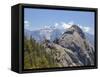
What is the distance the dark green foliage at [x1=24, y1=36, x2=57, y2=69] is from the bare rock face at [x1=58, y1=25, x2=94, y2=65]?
7.1 inches

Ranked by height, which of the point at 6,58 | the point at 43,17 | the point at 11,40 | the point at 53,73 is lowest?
the point at 53,73

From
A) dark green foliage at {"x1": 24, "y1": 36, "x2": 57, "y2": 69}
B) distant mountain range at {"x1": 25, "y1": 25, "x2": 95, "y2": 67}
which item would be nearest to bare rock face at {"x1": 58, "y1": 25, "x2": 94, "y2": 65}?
distant mountain range at {"x1": 25, "y1": 25, "x2": 95, "y2": 67}

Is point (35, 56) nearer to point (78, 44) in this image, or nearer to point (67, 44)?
point (67, 44)

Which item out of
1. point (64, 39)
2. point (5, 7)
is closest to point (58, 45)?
point (64, 39)

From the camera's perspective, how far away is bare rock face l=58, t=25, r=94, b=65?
2.41m

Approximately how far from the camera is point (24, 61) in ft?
7.29

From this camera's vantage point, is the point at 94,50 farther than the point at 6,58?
Yes

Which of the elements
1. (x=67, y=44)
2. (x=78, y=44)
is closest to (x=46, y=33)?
(x=67, y=44)

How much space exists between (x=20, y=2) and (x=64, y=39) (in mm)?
517

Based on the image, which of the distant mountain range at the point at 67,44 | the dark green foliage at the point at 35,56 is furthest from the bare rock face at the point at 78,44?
the dark green foliage at the point at 35,56

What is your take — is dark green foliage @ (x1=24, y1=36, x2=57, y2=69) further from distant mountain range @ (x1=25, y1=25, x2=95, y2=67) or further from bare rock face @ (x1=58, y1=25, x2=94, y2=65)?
bare rock face @ (x1=58, y1=25, x2=94, y2=65)

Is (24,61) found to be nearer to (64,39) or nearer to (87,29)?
(64,39)

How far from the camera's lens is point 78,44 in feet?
8.07

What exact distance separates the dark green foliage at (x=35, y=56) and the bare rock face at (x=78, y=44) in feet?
0.59
